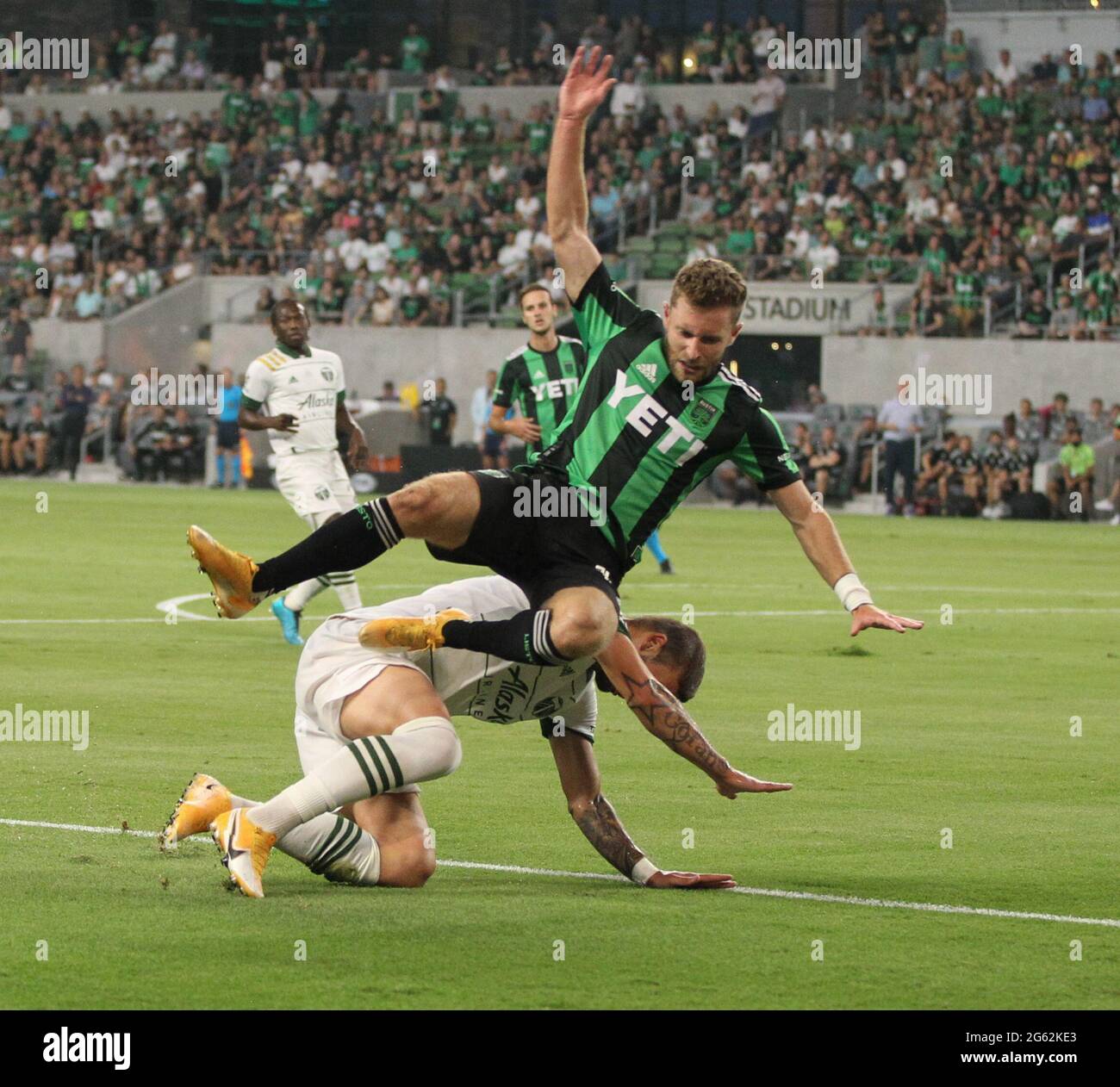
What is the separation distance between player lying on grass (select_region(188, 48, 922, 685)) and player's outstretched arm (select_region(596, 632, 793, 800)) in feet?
0.84

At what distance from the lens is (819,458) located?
34969 millimetres

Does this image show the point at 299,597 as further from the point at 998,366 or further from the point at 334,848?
the point at 998,366

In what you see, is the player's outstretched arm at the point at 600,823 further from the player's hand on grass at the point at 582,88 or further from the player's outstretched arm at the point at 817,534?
the player's hand on grass at the point at 582,88

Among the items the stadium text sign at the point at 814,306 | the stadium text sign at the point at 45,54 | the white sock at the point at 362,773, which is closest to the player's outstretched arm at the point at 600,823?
the white sock at the point at 362,773

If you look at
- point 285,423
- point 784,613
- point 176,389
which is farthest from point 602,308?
point 176,389

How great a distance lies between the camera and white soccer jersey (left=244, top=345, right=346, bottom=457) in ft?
54.5

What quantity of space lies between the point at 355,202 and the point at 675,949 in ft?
136

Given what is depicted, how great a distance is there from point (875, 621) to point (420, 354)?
35013 mm

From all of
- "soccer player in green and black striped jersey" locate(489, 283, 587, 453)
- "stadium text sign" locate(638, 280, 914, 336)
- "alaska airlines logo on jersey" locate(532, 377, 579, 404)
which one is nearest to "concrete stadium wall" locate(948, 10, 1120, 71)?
"stadium text sign" locate(638, 280, 914, 336)

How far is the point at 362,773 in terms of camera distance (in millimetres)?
6684

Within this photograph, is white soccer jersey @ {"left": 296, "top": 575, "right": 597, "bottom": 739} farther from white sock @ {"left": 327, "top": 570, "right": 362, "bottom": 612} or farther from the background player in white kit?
the background player in white kit

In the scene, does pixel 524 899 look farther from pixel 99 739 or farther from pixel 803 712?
pixel 803 712

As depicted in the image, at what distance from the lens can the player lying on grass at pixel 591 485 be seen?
7062 millimetres
